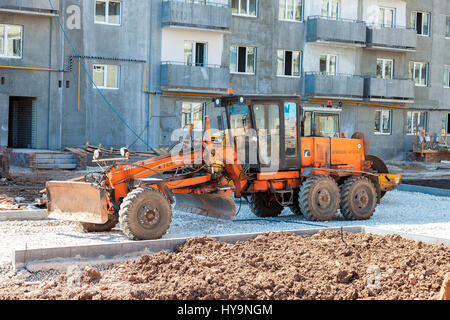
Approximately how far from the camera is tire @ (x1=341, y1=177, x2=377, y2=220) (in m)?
14.9

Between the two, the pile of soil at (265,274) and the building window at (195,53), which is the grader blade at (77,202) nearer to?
the pile of soil at (265,274)

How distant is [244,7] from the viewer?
111 ft

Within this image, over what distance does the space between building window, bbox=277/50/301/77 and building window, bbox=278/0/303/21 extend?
5.81ft

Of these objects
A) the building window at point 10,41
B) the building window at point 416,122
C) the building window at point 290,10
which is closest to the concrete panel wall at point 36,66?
the building window at point 10,41

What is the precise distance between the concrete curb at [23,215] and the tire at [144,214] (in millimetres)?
2957

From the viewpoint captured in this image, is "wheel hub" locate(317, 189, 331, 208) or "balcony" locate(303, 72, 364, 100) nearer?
"wheel hub" locate(317, 189, 331, 208)

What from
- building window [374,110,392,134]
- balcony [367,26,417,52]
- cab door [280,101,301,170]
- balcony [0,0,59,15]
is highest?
balcony [367,26,417,52]

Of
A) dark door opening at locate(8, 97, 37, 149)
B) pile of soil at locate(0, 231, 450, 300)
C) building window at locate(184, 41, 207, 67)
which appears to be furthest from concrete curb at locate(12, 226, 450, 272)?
building window at locate(184, 41, 207, 67)

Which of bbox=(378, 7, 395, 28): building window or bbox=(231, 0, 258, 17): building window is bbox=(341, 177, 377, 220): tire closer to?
bbox=(231, 0, 258, 17): building window

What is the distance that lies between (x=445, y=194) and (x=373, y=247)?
11.2 metres

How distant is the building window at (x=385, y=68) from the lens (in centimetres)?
3828

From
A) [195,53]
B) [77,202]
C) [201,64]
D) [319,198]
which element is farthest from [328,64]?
[77,202]

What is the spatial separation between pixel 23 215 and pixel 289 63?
23.7 metres
